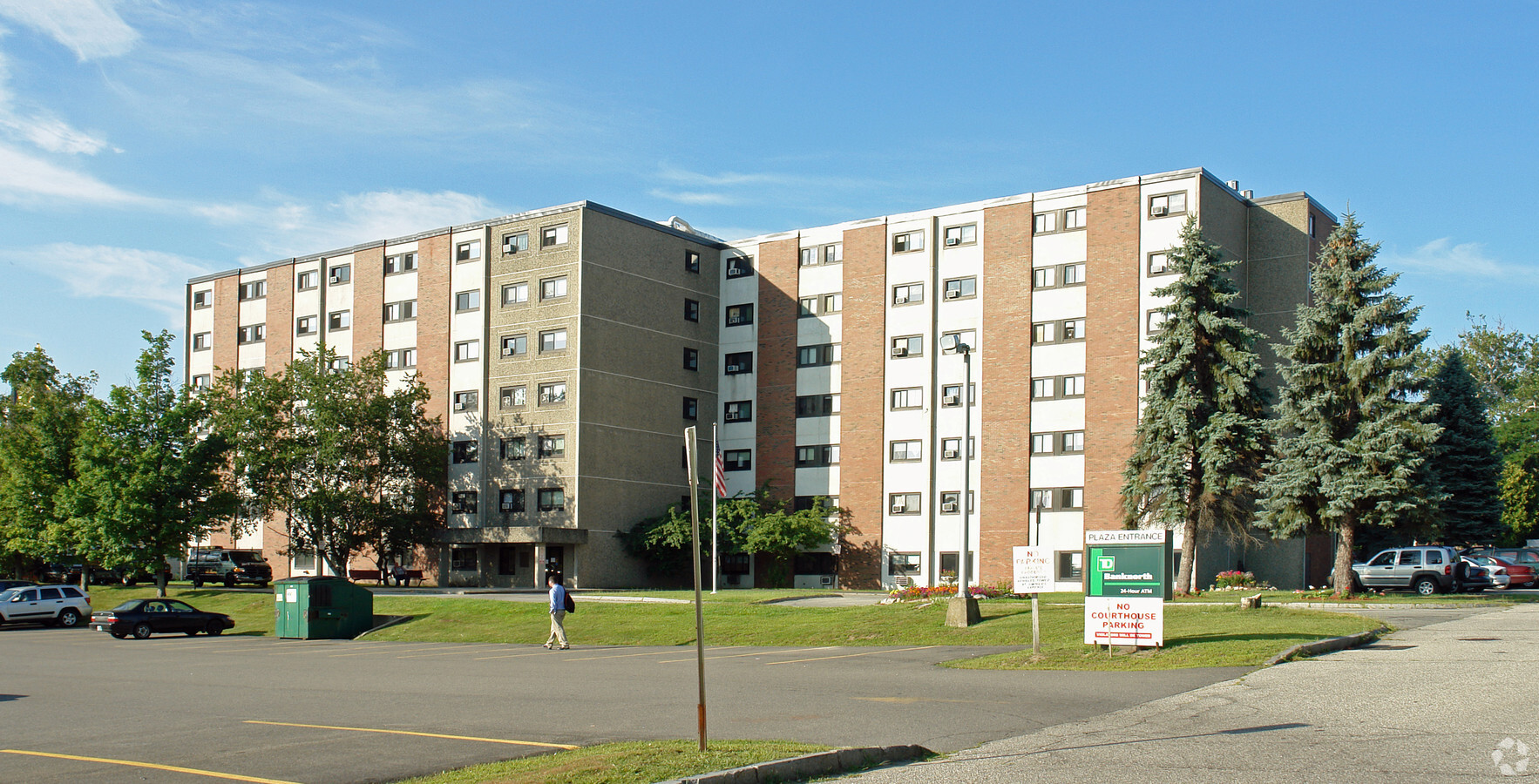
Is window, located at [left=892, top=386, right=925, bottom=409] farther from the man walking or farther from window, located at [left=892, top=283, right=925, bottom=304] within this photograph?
the man walking

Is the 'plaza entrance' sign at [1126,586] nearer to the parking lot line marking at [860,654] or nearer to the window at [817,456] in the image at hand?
the parking lot line marking at [860,654]

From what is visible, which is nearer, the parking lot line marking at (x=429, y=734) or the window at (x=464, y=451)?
the parking lot line marking at (x=429, y=734)

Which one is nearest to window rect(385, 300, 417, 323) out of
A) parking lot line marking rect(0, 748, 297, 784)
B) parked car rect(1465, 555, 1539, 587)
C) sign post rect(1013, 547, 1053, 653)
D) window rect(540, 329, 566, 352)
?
window rect(540, 329, 566, 352)

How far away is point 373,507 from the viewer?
55094 millimetres

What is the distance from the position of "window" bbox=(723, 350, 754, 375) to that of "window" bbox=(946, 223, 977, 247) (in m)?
11.8

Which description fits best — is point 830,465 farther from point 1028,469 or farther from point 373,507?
point 373,507

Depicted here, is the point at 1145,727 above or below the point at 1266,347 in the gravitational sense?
below

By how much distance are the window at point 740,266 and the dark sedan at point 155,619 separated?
30.0 metres

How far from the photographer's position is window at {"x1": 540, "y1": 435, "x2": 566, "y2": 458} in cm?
5425

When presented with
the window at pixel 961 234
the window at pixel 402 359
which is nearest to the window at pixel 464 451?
the window at pixel 402 359

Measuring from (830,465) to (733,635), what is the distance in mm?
26525

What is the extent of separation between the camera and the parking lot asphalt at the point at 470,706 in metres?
11.3

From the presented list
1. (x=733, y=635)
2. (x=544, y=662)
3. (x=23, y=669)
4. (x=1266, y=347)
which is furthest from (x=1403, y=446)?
(x=23, y=669)

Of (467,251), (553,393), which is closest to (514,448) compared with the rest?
(553,393)
